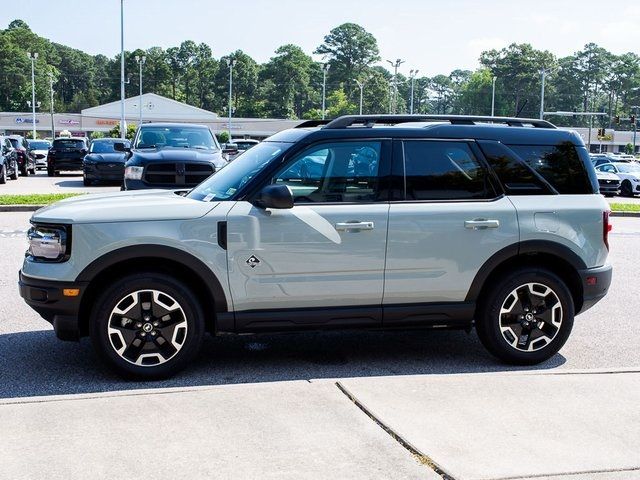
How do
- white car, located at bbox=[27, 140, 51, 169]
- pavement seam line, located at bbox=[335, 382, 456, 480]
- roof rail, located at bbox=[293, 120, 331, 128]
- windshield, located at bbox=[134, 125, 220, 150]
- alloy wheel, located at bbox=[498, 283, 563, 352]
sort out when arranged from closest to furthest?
pavement seam line, located at bbox=[335, 382, 456, 480], alloy wheel, located at bbox=[498, 283, 563, 352], roof rail, located at bbox=[293, 120, 331, 128], windshield, located at bbox=[134, 125, 220, 150], white car, located at bbox=[27, 140, 51, 169]

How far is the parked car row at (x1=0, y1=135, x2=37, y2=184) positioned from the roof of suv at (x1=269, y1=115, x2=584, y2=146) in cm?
2248

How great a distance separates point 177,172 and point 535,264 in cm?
836

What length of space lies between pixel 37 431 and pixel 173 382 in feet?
4.36

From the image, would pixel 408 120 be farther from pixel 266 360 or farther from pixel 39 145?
pixel 39 145

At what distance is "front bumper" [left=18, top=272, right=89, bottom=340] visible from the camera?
543 cm

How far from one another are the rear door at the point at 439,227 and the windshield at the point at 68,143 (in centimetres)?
3057

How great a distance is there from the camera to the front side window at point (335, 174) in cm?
577

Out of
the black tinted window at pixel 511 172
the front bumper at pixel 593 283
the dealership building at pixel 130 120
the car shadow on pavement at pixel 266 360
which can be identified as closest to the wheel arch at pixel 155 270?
the car shadow on pavement at pixel 266 360

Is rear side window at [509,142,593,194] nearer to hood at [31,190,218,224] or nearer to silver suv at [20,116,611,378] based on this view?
silver suv at [20,116,611,378]

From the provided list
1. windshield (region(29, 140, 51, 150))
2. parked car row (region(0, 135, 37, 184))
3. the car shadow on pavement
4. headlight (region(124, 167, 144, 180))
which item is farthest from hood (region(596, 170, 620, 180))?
the car shadow on pavement

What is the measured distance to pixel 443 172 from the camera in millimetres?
6027

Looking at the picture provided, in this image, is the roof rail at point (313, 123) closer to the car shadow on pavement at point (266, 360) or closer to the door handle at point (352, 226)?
the door handle at point (352, 226)

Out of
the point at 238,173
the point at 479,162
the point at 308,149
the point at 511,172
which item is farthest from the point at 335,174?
the point at 511,172

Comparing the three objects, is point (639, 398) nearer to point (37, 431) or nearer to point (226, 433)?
point (226, 433)
